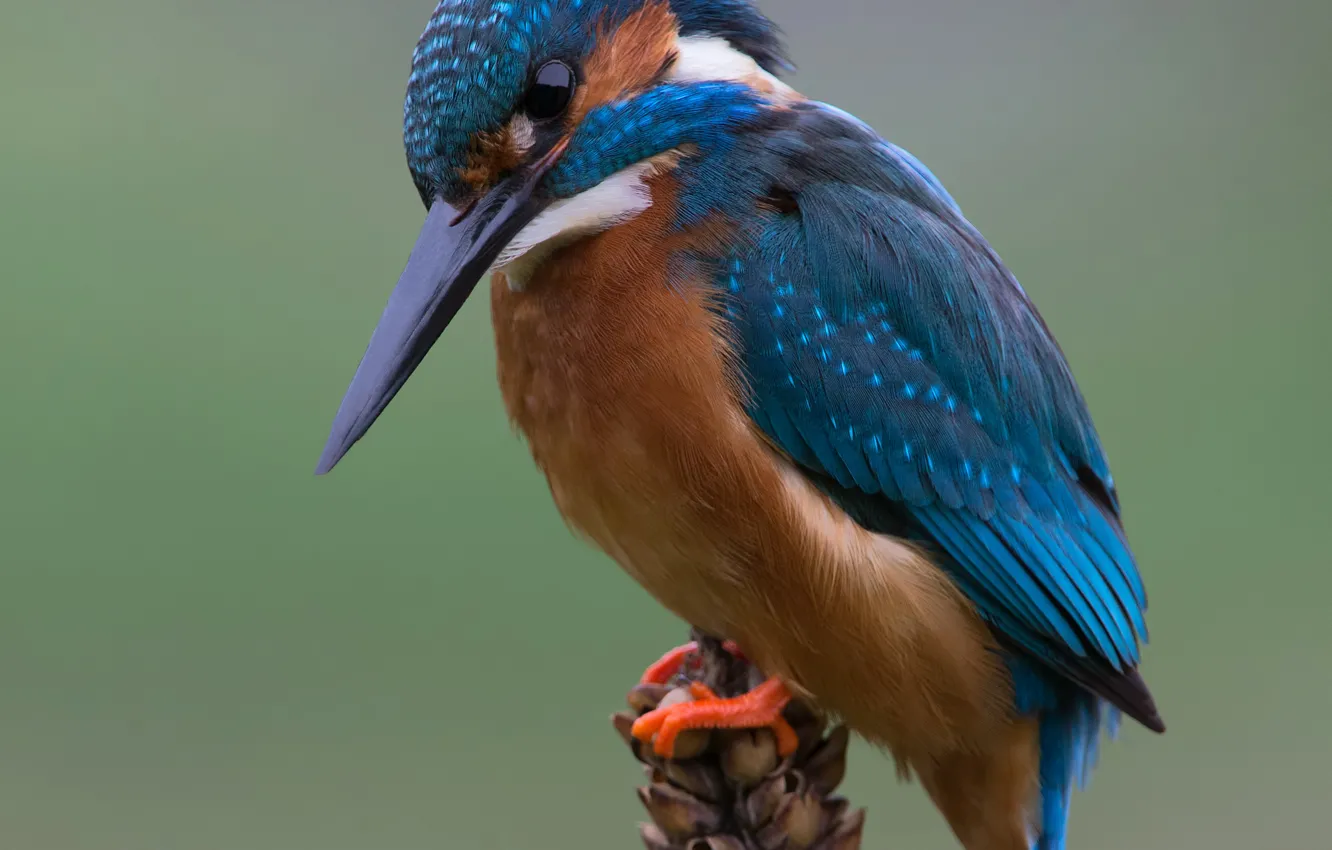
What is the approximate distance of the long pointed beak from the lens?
1369mm

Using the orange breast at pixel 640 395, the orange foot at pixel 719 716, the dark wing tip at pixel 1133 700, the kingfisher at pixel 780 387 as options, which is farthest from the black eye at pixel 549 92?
the dark wing tip at pixel 1133 700

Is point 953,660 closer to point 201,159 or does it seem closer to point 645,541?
point 645,541

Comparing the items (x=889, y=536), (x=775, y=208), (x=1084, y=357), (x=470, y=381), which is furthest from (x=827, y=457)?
(x=1084, y=357)

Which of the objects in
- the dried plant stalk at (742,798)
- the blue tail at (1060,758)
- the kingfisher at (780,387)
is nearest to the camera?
the dried plant stalk at (742,798)

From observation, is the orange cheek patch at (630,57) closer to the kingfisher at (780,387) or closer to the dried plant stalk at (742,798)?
the kingfisher at (780,387)

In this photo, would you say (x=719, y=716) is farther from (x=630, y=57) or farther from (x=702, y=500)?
(x=630, y=57)

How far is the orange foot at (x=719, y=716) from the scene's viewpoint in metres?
1.43

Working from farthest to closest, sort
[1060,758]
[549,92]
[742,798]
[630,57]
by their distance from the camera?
1. [1060,758]
2. [630,57]
3. [549,92]
4. [742,798]

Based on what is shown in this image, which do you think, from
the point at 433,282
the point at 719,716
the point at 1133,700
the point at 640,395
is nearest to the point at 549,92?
the point at 433,282

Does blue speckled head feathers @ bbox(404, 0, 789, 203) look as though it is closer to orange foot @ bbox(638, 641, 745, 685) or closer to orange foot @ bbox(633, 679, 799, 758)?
orange foot @ bbox(633, 679, 799, 758)

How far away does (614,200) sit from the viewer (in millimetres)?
1559

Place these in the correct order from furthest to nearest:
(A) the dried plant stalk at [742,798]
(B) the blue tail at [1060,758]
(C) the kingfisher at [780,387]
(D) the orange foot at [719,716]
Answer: (B) the blue tail at [1060,758]
(C) the kingfisher at [780,387]
(D) the orange foot at [719,716]
(A) the dried plant stalk at [742,798]

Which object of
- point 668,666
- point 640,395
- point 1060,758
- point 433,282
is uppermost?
point 433,282

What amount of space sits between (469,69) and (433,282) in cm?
21
